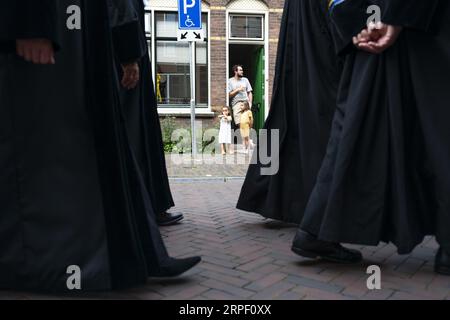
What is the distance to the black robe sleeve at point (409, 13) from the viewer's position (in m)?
2.19

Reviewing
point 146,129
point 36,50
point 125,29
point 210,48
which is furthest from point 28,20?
point 210,48

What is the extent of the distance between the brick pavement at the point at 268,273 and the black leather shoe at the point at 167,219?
0.43 feet

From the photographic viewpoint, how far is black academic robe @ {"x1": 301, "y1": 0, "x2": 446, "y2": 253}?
226 centimetres

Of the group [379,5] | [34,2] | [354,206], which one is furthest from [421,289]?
[34,2]

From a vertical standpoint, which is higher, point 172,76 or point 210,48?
point 210,48

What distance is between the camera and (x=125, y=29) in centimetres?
227

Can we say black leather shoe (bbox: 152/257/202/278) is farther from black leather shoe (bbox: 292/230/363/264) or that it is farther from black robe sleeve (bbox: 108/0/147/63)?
black robe sleeve (bbox: 108/0/147/63)

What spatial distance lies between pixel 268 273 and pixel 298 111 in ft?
4.04

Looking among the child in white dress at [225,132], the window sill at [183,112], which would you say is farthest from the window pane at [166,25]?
the child in white dress at [225,132]

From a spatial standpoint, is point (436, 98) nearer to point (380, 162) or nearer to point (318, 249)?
point (380, 162)

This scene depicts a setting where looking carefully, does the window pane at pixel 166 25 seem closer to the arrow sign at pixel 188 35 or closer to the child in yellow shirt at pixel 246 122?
the child in yellow shirt at pixel 246 122

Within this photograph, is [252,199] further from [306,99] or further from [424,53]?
[424,53]

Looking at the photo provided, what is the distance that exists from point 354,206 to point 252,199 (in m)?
1.30

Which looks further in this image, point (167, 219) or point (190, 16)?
point (190, 16)
